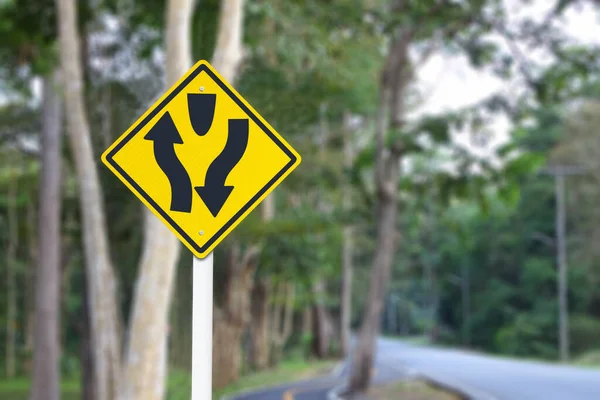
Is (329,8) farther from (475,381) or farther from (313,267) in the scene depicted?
(313,267)

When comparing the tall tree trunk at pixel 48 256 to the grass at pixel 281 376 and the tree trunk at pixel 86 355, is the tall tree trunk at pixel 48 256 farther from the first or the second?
the grass at pixel 281 376

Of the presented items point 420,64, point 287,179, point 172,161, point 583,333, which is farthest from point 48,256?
point 583,333

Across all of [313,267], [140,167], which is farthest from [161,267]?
[313,267]

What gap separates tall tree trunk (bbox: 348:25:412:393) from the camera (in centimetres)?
1950

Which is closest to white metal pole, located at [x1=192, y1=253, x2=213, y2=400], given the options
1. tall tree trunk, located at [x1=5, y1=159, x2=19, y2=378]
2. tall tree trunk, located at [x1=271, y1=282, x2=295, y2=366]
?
tall tree trunk, located at [x1=5, y1=159, x2=19, y2=378]

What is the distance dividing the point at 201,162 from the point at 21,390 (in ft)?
110

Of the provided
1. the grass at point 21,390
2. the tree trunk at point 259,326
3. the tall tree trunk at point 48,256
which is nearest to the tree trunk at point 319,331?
the tree trunk at point 259,326

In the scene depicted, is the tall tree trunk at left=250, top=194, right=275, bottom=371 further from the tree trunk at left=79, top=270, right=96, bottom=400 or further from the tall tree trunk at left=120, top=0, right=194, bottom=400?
the tall tree trunk at left=120, top=0, right=194, bottom=400

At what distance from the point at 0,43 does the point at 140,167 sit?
12.1m

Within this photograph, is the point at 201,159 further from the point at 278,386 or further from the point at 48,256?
the point at 278,386

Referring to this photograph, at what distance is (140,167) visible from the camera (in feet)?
11.6

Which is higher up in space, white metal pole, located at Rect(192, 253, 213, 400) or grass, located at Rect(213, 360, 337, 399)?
white metal pole, located at Rect(192, 253, 213, 400)

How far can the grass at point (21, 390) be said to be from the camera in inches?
1183

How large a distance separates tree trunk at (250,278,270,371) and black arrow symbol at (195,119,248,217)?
30.1 meters
